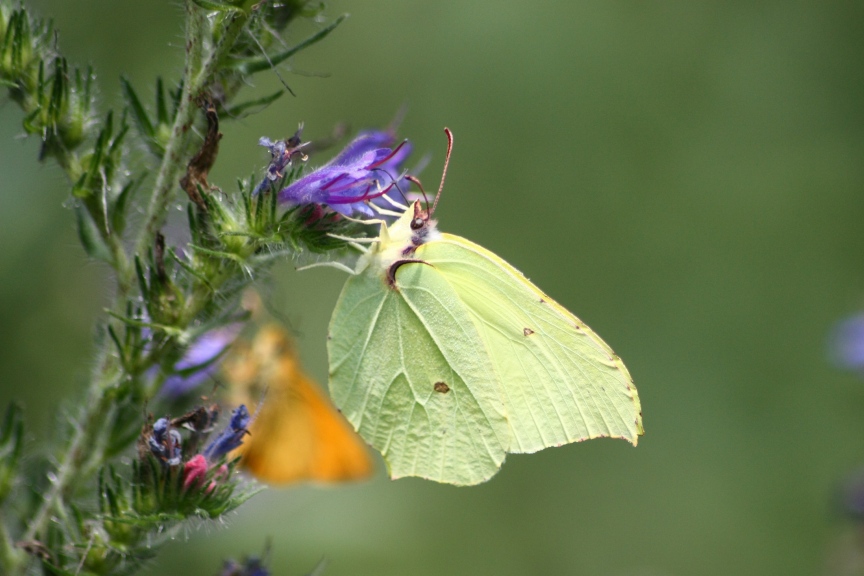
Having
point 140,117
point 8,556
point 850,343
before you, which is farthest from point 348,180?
point 850,343

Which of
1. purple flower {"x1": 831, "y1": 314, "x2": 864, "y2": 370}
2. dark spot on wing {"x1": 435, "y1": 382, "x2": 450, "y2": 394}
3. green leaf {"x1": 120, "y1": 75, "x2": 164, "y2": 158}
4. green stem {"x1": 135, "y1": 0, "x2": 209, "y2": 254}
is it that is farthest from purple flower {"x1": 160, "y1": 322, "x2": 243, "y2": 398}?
purple flower {"x1": 831, "y1": 314, "x2": 864, "y2": 370}

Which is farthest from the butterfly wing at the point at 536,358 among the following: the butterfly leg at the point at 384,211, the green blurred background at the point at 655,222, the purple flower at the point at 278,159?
the green blurred background at the point at 655,222

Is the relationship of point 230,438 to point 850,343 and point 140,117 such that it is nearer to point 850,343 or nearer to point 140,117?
point 140,117

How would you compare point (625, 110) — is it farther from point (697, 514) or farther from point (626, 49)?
point (697, 514)

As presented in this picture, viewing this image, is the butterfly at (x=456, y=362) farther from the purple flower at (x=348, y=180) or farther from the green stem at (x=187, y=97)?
the green stem at (x=187, y=97)

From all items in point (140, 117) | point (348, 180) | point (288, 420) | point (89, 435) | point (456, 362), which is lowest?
point (288, 420)

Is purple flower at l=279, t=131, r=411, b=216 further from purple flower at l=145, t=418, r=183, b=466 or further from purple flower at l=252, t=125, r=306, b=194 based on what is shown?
purple flower at l=145, t=418, r=183, b=466
